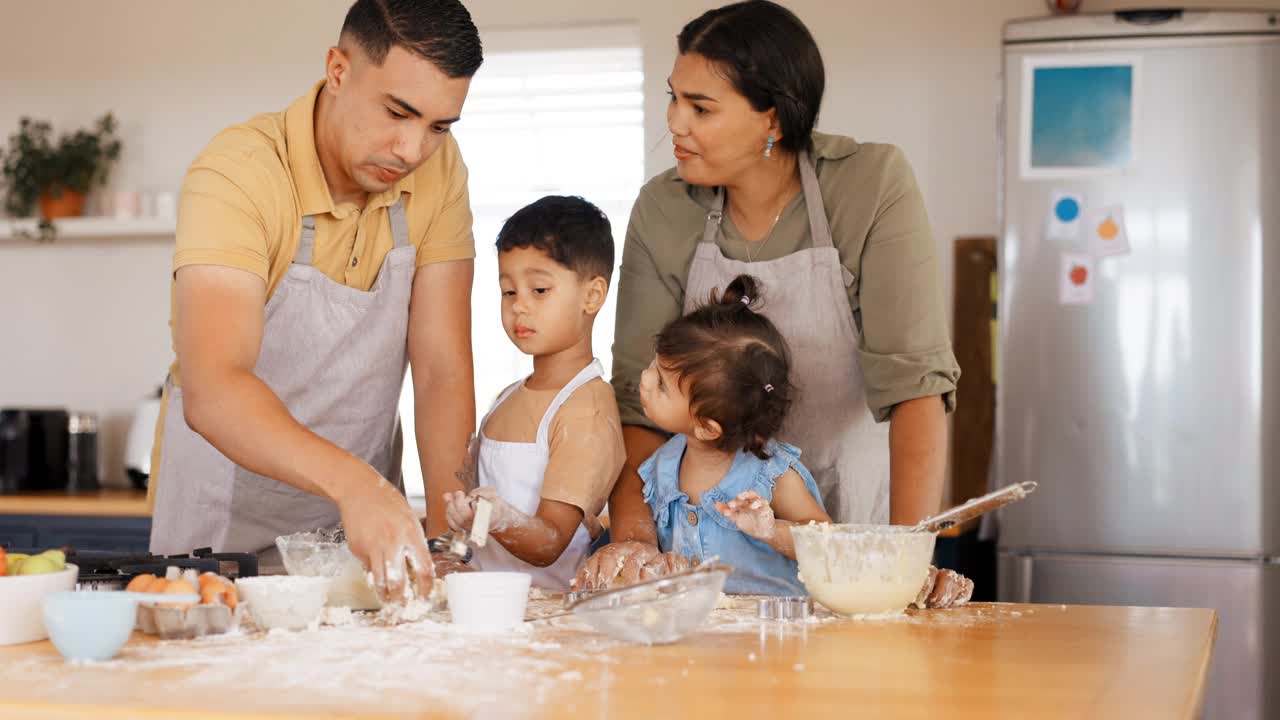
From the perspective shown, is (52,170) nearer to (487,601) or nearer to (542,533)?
(542,533)

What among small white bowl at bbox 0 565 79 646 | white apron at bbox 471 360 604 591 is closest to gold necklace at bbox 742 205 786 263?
white apron at bbox 471 360 604 591

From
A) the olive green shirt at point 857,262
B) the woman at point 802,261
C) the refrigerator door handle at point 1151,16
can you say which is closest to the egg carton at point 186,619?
the woman at point 802,261

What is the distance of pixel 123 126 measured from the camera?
14.1 feet

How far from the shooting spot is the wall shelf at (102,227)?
13.5 feet

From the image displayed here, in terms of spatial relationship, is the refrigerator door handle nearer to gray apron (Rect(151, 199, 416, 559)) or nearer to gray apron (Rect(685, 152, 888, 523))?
gray apron (Rect(685, 152, 888, 523))

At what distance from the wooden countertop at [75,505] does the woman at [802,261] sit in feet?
6.70

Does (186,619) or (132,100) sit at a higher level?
(132,100)

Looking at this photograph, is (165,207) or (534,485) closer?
(534,485)

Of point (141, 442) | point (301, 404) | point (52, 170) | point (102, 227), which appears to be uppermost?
point (52, 170)

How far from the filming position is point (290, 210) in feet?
5.84

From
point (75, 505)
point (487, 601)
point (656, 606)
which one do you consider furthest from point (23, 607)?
point (75, 505)

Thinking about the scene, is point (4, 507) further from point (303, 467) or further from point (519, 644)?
point (519, 644)

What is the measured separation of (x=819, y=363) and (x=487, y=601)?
814 mm

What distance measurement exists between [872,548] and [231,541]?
39.0 inches
